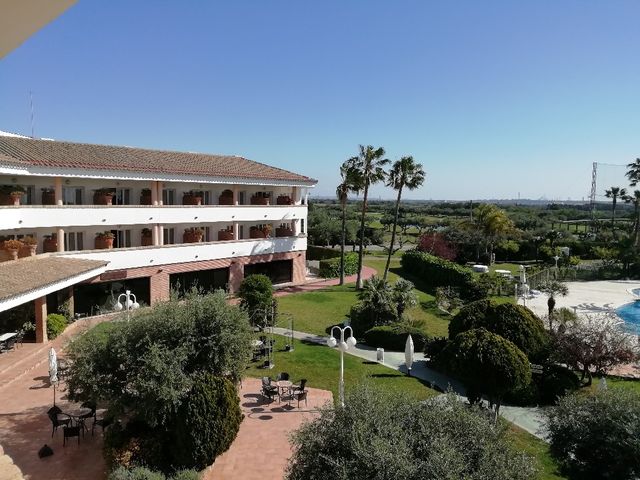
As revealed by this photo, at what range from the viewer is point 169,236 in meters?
33.3

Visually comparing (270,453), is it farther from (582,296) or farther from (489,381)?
(582,296)

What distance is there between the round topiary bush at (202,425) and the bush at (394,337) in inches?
530

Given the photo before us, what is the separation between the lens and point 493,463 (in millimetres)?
8219

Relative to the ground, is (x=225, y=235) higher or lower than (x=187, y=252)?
higher

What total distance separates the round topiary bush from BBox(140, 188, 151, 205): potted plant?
2105cm

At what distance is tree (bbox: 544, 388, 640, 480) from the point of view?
10023mm

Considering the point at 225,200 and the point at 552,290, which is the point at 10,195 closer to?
the point at 225,200

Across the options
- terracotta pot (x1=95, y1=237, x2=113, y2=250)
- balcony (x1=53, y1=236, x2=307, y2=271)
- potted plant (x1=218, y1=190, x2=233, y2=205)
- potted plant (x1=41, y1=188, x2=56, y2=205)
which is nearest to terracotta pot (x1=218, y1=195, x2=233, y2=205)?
potted plant (x1=218, y1=190, x2=233, y2=205)

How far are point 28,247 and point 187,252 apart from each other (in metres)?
10.1

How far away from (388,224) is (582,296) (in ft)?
214

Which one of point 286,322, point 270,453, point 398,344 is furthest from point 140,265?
point 270,453

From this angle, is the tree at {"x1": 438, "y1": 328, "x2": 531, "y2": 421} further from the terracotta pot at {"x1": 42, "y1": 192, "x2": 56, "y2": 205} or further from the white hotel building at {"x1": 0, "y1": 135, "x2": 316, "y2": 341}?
the terracotta pot at {"x1": 42, "y1": 192, "x2": 56, "y2": 205}

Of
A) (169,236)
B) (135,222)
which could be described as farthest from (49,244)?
(169,236)

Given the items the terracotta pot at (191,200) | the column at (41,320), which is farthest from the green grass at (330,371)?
the terracotta pot at (191,200)
